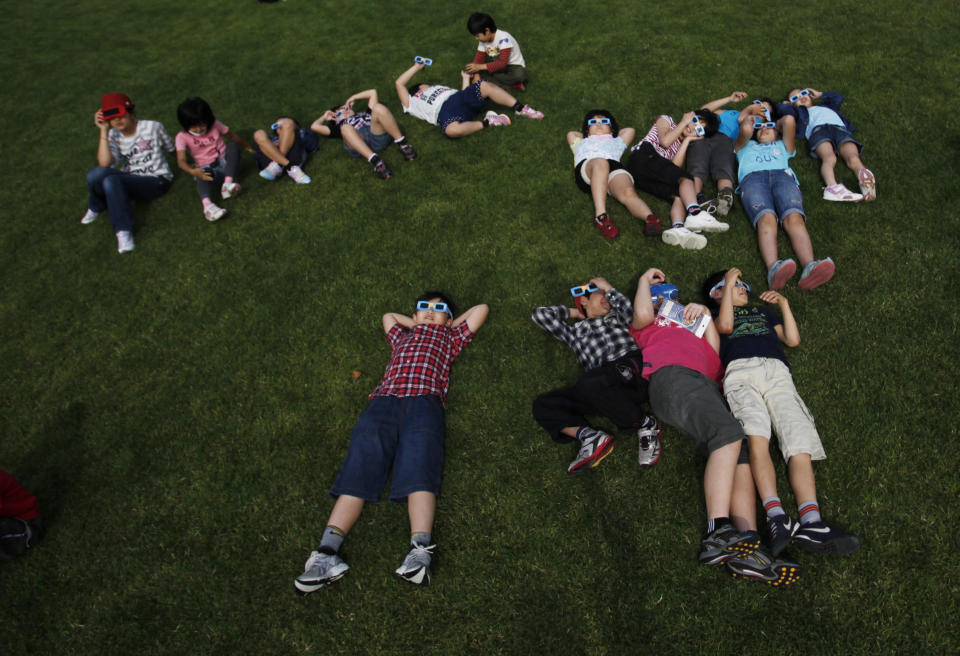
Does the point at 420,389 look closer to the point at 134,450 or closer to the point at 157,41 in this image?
the point at 134,450

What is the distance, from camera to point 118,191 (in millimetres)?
7785

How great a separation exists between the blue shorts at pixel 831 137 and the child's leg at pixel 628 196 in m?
2.71

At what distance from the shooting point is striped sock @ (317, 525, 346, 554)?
4195 mm

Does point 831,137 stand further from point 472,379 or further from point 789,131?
point 472,379

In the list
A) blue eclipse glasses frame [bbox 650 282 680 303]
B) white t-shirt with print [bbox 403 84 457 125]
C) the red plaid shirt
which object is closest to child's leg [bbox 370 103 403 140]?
white t-shirt with print [bbox 403 84 457 125]

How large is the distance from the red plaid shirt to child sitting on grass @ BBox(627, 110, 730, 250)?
305 cm

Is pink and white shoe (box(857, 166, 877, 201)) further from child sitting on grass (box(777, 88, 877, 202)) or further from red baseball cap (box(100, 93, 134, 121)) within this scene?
red baseball cap (box(100, 93, 134, 121))

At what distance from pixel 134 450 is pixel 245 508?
1.63 metres

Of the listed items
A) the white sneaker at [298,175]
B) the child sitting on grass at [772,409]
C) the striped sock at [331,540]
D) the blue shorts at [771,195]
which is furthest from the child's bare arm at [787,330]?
the white sneaker at [298,175]

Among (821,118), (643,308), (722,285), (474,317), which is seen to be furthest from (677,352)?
(821,118)

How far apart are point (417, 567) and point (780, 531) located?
2781 mm

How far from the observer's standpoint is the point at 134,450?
5332 millimetres

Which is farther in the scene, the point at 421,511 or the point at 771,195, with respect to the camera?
the point at 771,195

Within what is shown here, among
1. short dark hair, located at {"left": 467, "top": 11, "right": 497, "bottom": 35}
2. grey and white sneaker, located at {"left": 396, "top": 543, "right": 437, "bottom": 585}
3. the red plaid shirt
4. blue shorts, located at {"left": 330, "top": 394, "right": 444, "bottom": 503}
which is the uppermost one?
short dark hair, located at {"left": 467, "top": 11, "right": 497, "bottom": 35}
